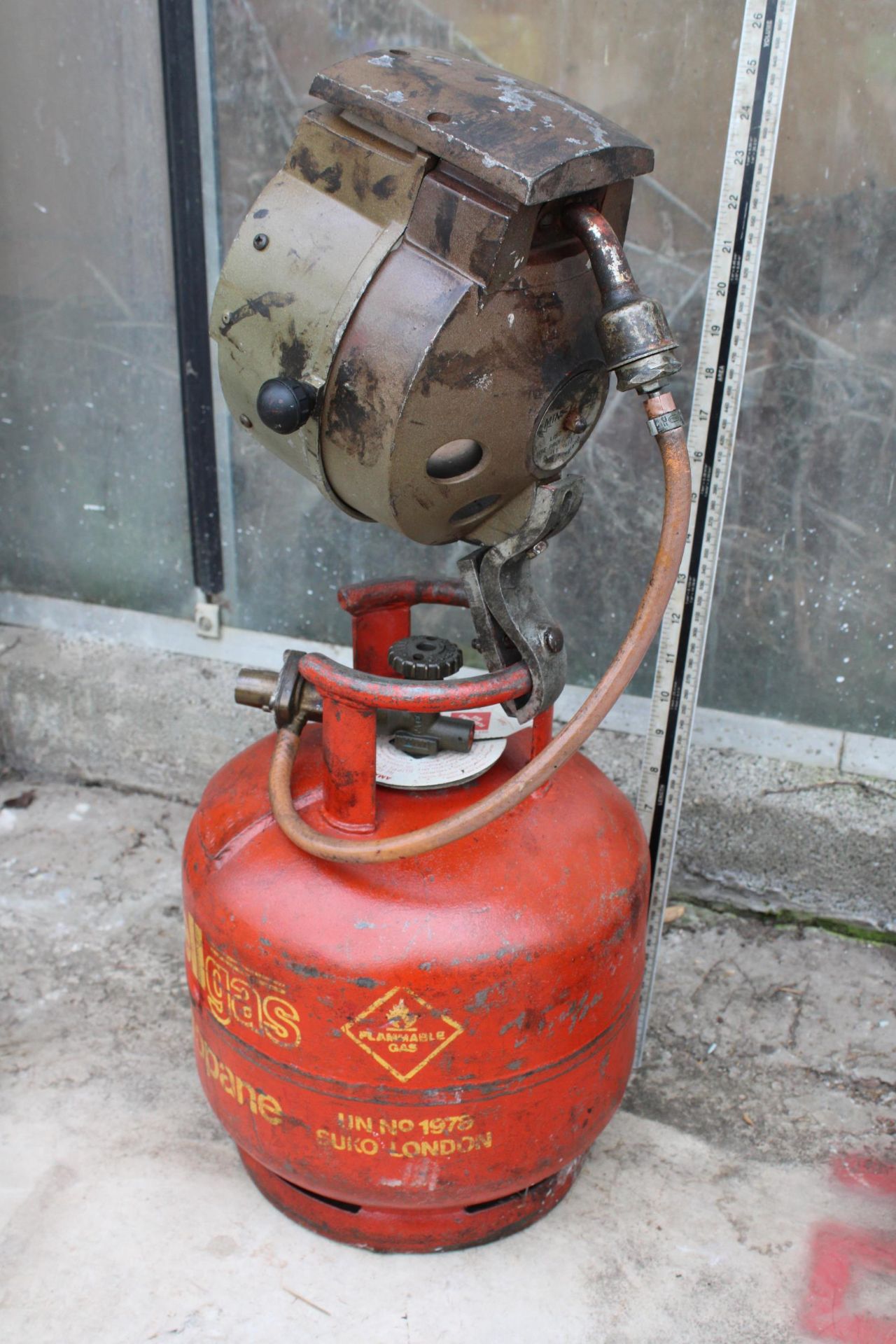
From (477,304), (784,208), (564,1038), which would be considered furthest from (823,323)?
(564,1038)

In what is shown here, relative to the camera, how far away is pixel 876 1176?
1.83 m

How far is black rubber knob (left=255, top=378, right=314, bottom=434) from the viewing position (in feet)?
4.28

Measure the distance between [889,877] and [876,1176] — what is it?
669mm

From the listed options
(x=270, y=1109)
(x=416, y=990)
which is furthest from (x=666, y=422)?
(x=270, y=1109)

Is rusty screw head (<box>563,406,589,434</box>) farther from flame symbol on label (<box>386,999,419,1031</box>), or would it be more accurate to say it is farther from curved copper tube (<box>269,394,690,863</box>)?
flame symbol on label (<box>386,999,419,1031</box>)

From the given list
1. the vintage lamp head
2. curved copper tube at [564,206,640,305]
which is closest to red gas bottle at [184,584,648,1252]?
the vintage lamp head

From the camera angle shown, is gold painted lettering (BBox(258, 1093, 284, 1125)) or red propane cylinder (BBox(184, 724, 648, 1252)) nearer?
red propane cylinder (BBox(184, 724, 648, 1252))

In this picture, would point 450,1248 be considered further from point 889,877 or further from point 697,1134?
point 889,877

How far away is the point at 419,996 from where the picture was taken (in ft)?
4.63

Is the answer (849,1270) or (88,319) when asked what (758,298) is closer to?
(88,319)

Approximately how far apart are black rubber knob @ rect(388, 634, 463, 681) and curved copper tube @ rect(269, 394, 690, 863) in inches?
8.5

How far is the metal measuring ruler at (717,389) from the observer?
152cm

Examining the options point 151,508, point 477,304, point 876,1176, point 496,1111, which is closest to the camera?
point 477,304

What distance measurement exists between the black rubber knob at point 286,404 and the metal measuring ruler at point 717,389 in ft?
1.90
